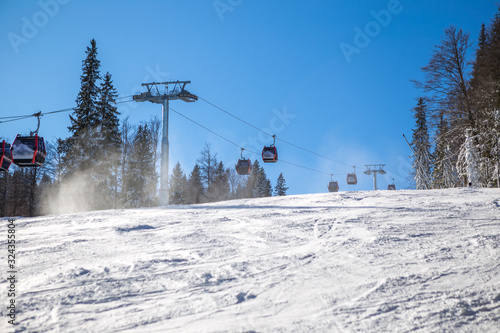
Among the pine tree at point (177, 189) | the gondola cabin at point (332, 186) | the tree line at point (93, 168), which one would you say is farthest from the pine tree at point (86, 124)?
the gondola cabin at point (332, 186)

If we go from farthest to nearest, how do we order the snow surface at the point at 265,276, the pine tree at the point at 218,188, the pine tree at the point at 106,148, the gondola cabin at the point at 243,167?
the pine tree at the point at 218,188 < the pine tree at the point at 106,148 < the gondola cabin at the point at 243,167 < the snow surface at the point at 265,276

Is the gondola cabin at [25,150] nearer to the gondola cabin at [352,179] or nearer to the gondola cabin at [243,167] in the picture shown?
the gondola cabin at [243,167]

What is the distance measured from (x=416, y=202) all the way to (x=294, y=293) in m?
7.39

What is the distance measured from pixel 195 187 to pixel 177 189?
340 inches

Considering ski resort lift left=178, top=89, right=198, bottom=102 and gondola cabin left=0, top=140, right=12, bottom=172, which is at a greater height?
ski resort lift left=178, top=89, right=198, bottom=102

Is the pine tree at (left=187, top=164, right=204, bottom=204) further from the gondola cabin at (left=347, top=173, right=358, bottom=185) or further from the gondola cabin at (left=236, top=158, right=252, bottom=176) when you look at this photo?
the gondola cabin at (left=236, top=158, right=252, bottom=176)

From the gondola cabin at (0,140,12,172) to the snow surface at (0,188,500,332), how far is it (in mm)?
5464

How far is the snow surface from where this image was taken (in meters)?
3.21

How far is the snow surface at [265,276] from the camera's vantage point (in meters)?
3.21

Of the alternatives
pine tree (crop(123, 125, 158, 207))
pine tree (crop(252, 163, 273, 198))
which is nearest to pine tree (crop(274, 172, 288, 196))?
pine tree (crop(252, 163, 273, 198))

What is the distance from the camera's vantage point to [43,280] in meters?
4.20

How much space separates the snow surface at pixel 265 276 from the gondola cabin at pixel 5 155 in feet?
17.9

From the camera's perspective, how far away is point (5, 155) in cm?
1178

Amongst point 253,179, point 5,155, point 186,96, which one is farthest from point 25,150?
point 253,179
